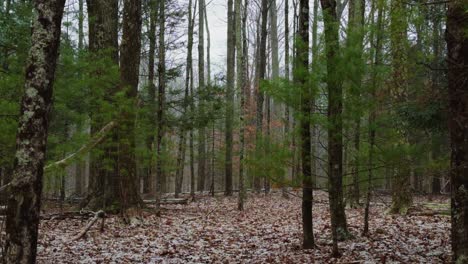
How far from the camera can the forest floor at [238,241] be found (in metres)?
7.19

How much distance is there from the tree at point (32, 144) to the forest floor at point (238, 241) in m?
2.49

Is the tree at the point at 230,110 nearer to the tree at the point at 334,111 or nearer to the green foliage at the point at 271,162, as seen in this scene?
the green foliage at the point at 271,162

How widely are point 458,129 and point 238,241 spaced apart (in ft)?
17.1

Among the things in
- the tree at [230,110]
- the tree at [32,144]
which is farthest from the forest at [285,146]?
the tree at [230,110]

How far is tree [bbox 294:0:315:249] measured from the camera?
7051 mm

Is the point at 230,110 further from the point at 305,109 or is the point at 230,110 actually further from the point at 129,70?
the point at 305,109

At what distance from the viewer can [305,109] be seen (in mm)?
7180

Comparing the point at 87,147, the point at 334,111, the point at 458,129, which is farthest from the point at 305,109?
the point at 87,147

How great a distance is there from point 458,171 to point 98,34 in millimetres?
10377

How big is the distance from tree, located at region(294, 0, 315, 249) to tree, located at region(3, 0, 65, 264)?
3854 mm

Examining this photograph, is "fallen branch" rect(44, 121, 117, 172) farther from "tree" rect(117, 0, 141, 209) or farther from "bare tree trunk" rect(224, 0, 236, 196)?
"bare tree trunk" rect(224, 0, 236, 196)

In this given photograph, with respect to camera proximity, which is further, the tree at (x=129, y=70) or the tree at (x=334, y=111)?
the tree at (x=129, y=70)

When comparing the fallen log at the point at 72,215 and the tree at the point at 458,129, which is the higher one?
the tree at the point at 458,129

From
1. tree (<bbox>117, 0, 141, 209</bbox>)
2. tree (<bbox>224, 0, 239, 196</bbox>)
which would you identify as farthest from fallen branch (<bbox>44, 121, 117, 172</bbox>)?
tree (<bbox>224, 0, 239, 196</bbox>)
